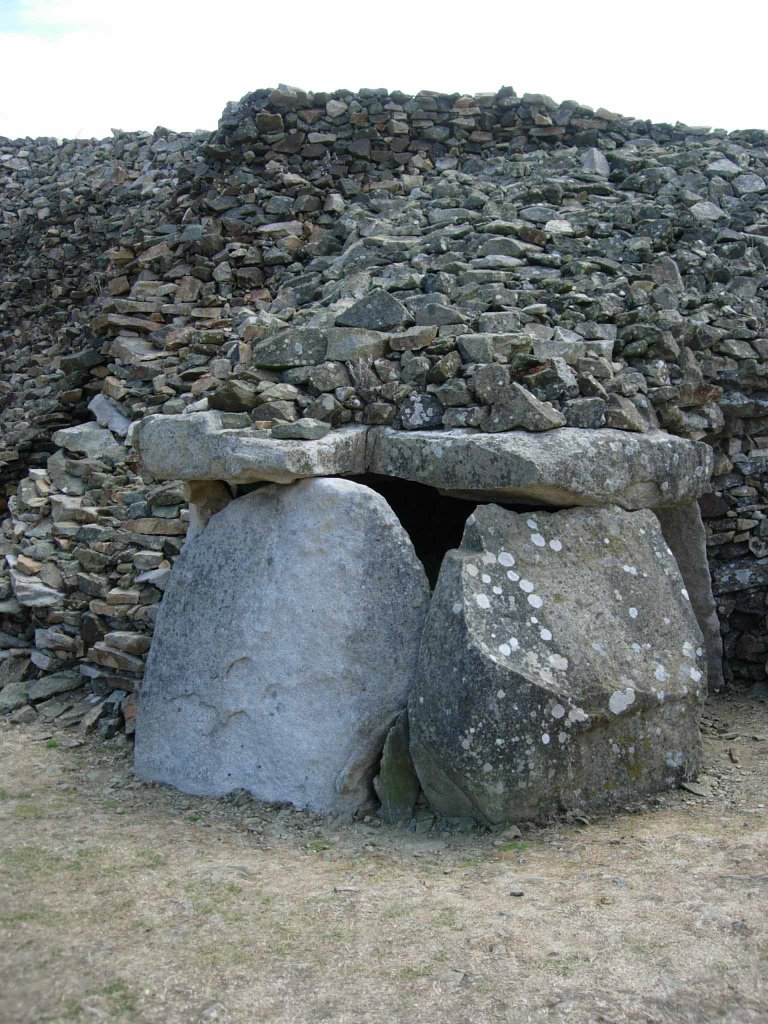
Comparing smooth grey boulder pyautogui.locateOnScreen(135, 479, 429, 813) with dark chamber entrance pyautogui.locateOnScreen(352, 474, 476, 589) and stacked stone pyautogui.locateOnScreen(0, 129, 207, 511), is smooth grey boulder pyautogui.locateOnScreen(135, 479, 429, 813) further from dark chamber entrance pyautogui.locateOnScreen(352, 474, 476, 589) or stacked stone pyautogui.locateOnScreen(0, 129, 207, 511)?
stacked stone pyautogui.locateOnScreen(0, 129, 207, 511)

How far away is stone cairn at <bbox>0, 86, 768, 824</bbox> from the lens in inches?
195

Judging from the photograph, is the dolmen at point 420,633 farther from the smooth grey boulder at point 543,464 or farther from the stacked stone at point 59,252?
the stacked stone at point 59,252

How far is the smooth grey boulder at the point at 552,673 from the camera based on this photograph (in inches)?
183

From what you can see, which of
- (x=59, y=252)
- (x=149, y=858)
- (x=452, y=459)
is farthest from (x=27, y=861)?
(x=59, y=252)

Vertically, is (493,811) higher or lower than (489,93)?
lower

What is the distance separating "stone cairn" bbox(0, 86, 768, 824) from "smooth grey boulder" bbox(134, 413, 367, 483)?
22mm

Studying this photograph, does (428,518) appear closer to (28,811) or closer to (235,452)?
(235,452)

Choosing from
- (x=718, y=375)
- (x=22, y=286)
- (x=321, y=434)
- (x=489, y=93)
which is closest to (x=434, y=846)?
(x=321, y=434)

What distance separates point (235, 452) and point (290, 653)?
1.11 m

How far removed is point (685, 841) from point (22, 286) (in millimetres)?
11886

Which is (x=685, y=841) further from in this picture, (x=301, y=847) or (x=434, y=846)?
(x=301, y=847)

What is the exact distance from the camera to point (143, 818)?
5039 mm

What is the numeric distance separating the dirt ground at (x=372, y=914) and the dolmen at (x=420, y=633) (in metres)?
0.23

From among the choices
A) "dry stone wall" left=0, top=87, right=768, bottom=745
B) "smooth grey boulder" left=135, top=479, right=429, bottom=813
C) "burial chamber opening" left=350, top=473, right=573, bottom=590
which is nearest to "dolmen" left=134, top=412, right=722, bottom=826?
"smooth grey boulder" left=135, top=479, right=429, bottom=813
